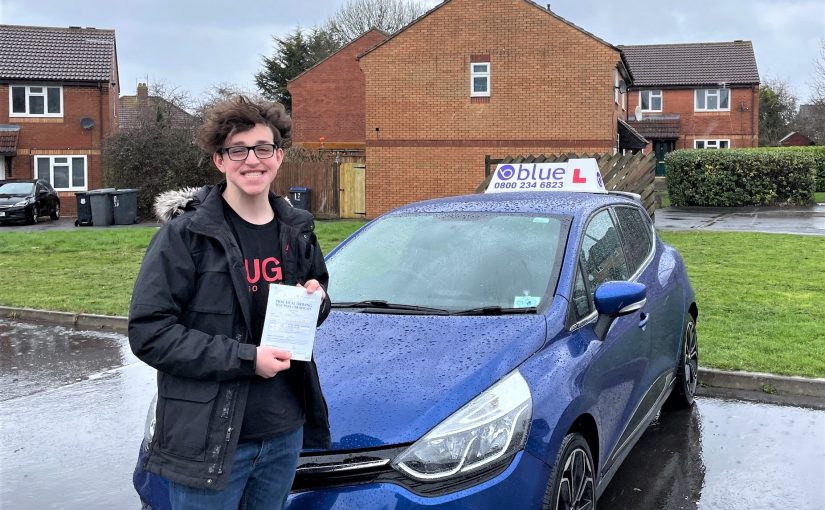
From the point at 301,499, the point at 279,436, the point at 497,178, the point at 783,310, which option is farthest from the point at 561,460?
the point at 497,178

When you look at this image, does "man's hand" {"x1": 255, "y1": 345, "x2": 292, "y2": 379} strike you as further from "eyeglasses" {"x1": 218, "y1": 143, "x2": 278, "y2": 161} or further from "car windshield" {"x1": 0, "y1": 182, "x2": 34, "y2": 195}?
"car windshield" {"x1": 0, "y1": 182, "x2": 34, "y2": 195}

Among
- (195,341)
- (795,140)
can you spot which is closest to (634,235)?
(195,341)

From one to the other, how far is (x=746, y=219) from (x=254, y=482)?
892 inches

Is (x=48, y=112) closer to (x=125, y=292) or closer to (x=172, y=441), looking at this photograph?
(x=125, y=292)

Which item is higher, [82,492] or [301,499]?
[301,499]

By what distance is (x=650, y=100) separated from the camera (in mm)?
46375

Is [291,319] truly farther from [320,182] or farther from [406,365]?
[320,182]

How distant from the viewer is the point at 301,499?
286cm

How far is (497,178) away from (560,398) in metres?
8.25

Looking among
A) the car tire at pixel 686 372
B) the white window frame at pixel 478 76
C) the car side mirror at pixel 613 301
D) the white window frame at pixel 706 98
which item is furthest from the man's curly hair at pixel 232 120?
the white window frame at pixel 706 98

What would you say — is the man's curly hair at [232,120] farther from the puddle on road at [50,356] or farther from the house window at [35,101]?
the house window at [35,101]

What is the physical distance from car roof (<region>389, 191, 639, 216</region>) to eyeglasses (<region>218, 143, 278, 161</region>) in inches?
95.7

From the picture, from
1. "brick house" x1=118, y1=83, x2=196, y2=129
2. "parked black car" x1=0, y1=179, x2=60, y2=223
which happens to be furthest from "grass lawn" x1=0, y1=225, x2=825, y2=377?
"brick house" x1=118, y1=83, x2=196, y2=129

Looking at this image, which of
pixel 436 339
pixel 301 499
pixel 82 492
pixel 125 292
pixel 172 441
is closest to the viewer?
pixel 172 441
